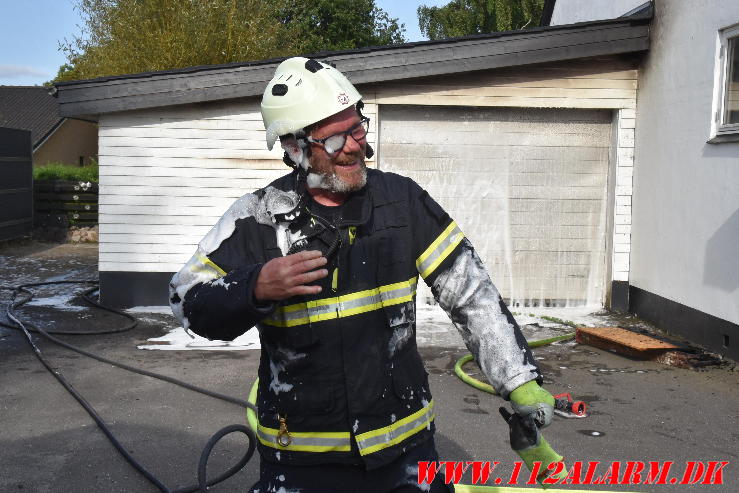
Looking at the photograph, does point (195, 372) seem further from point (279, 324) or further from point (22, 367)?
point (279, 324)

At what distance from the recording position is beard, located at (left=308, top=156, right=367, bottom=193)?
2.51m

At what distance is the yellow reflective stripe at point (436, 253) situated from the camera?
8.19 ft

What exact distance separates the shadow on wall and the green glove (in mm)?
5674

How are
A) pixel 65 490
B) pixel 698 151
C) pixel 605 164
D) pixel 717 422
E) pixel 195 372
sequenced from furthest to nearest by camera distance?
pixel 605 164, pixel 698 151, pixel 195 372, pixel 717 422, pixel 65 490

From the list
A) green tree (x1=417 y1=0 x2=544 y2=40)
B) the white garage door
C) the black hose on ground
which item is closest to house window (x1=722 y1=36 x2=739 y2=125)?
the white garage door

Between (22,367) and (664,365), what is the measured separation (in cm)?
603

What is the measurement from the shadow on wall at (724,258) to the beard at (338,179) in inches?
230

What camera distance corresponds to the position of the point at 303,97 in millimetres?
2525

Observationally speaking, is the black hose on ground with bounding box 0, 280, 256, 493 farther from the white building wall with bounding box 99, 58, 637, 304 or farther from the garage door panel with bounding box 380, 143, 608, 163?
the garage door panel with bounding box 380, 143, 608, 163

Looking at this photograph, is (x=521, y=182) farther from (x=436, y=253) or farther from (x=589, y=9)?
(x=436, y=253)

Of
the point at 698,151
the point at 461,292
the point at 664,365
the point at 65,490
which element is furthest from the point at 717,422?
the point at 65,490

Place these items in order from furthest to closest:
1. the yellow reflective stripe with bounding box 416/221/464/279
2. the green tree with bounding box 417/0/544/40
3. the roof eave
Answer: the green tree with bounding box 417/0/544/40 < the roof eave < the yellow reflective stripe with bounding box 416/221/464/279

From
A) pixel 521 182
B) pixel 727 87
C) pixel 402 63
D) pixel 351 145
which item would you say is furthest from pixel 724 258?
pixel 351 145

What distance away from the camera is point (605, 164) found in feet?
33.6
